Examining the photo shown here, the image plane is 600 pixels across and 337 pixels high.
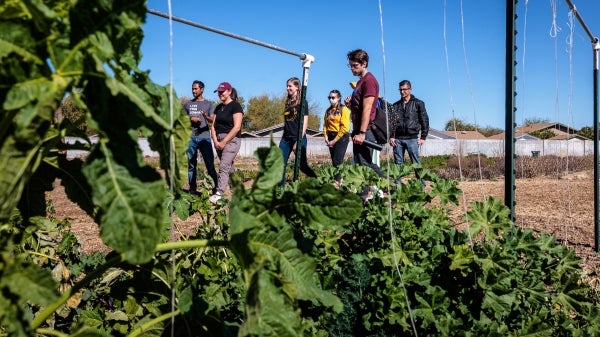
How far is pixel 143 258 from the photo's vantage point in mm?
846

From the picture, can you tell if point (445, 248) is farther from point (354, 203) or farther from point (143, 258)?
point (143, 258)

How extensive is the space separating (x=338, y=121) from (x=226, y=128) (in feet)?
5.62

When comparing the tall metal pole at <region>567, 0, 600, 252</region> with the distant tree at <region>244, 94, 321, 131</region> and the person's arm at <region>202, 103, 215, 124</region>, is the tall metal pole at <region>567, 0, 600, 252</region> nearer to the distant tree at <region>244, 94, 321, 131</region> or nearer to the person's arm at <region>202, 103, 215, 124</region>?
the person's arm at <region>202, 103, 215, 124</region>

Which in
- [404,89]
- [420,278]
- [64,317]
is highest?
[404,89]

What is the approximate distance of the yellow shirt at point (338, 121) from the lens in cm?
716

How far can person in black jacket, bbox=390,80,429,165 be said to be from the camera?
8.05 m

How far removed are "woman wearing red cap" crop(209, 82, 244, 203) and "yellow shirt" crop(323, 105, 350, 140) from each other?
124 centimetres

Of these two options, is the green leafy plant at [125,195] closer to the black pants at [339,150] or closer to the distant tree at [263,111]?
the black pants at [339,150]

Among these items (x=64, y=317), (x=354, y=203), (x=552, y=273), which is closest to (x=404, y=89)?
(x=552, y=273)

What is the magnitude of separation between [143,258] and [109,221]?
74 mm

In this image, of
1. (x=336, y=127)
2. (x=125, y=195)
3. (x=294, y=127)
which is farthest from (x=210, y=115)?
(x=125, y=195)

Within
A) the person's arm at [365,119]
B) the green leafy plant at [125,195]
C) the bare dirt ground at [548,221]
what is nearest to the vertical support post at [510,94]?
the bare dirt ground at [548,221]

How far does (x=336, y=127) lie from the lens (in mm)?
7238

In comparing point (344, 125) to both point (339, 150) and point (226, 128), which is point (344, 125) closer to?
point (339, 150)
